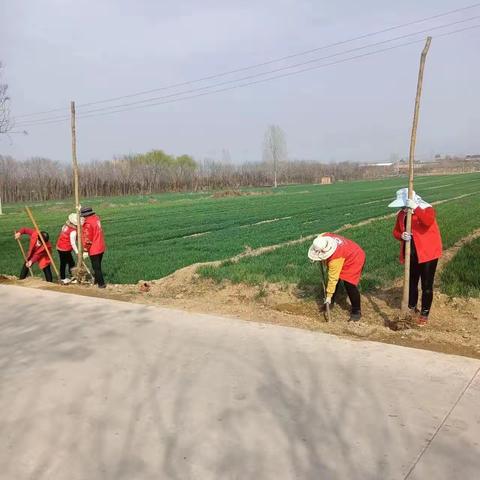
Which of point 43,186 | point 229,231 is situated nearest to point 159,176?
point 43,186

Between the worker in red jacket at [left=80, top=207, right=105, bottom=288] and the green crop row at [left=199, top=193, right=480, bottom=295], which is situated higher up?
the worker in red jacket at [left=80, top=207, right=105, bottom=288]

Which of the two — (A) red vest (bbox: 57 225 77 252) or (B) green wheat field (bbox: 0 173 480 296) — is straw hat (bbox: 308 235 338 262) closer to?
(B) green wheat field (bbox: 0 173 480 296)

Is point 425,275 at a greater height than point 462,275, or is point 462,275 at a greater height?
point 425,275

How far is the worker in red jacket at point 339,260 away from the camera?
20.8ft

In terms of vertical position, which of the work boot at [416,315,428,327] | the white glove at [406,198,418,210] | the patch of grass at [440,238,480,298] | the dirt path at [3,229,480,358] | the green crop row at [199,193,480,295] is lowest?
the dirt path at [3,229,480,358]

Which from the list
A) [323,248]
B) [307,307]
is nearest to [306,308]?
[307,307]

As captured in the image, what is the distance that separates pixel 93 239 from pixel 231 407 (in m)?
6.10

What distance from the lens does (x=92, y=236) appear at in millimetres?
9484

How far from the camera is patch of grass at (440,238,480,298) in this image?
718 cm

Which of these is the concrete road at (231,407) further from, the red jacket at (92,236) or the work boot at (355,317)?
the red jacket at (92,236)

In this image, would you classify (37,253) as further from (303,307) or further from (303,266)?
(303,307)

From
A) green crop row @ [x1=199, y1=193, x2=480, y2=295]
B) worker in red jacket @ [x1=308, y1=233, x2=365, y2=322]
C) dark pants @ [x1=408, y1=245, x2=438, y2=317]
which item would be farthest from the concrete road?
green crop row @ [x1=199, y1=193, x2=480, y2=295]

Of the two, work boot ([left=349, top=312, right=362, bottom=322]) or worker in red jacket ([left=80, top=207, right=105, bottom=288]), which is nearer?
work boot ([left=349, top=312, right=362, bottom=322])

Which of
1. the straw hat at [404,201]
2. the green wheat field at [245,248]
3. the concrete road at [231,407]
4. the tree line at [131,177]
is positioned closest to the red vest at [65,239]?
the green wheat field at [245,248]
